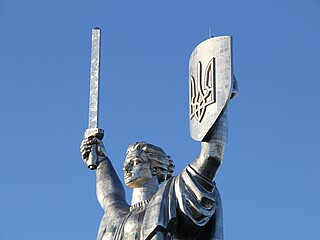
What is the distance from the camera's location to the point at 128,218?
16.7 metres

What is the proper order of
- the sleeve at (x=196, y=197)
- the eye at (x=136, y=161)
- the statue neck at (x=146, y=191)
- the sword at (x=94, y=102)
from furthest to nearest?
1. the sword at (x=94, y=102)
2. the eye at (x=136, y=161)
3. the statue neck at (x=146, y=191)
4. the sleeve at (x=196, y=197)

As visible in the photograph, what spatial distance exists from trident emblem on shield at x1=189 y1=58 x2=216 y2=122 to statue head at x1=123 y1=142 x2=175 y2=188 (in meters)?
1.68

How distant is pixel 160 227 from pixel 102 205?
7.88 ft

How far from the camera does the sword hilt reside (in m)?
18.1

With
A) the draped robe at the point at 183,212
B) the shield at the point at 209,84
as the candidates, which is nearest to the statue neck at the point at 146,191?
the draped robe at the point at 183,212

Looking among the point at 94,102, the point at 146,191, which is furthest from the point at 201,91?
the point at 94,102

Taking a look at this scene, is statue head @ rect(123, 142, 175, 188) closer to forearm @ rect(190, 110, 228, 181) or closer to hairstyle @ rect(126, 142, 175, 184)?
hairstyle @ rect(126, 142, 175, 184)

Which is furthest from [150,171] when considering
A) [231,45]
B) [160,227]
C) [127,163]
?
[231,45]

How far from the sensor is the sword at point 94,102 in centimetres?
1798

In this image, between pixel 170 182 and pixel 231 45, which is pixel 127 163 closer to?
pixel 170 182

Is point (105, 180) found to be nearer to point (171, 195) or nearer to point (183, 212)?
point (171, 195)

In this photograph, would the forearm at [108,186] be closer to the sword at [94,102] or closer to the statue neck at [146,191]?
the sword at [94,102]

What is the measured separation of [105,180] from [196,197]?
9.21ft

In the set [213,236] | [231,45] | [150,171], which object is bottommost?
[213,236]
